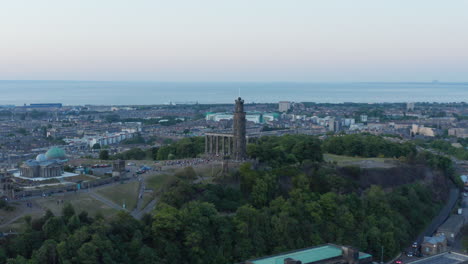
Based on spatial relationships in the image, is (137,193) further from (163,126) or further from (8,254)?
(163,126)

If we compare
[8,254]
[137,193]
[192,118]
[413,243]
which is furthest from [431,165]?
Result: [192,118]

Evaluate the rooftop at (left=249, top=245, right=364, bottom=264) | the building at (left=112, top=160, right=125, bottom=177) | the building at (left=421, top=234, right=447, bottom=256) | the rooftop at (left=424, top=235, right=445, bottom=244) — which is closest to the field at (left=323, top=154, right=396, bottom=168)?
the rooftop at (left=424, top=235, right=445, bottom=244)

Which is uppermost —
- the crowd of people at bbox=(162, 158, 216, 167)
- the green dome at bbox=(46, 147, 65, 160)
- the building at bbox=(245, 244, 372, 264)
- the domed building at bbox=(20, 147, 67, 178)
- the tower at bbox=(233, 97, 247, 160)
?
the tower at bbox=(233, 97, 247, 160)

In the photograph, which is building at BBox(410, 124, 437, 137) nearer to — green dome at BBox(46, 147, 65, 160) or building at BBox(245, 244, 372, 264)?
green dome at BBox(46, 147, 65, 160)

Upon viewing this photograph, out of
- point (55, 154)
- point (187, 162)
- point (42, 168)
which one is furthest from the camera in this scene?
point (187, 162)

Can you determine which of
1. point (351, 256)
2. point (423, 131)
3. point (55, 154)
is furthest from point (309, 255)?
point (423, 131)

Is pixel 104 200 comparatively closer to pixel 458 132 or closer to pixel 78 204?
pixel 78 204

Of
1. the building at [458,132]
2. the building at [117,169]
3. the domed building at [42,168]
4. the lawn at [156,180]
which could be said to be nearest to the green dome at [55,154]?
the domed building at [42,168]
